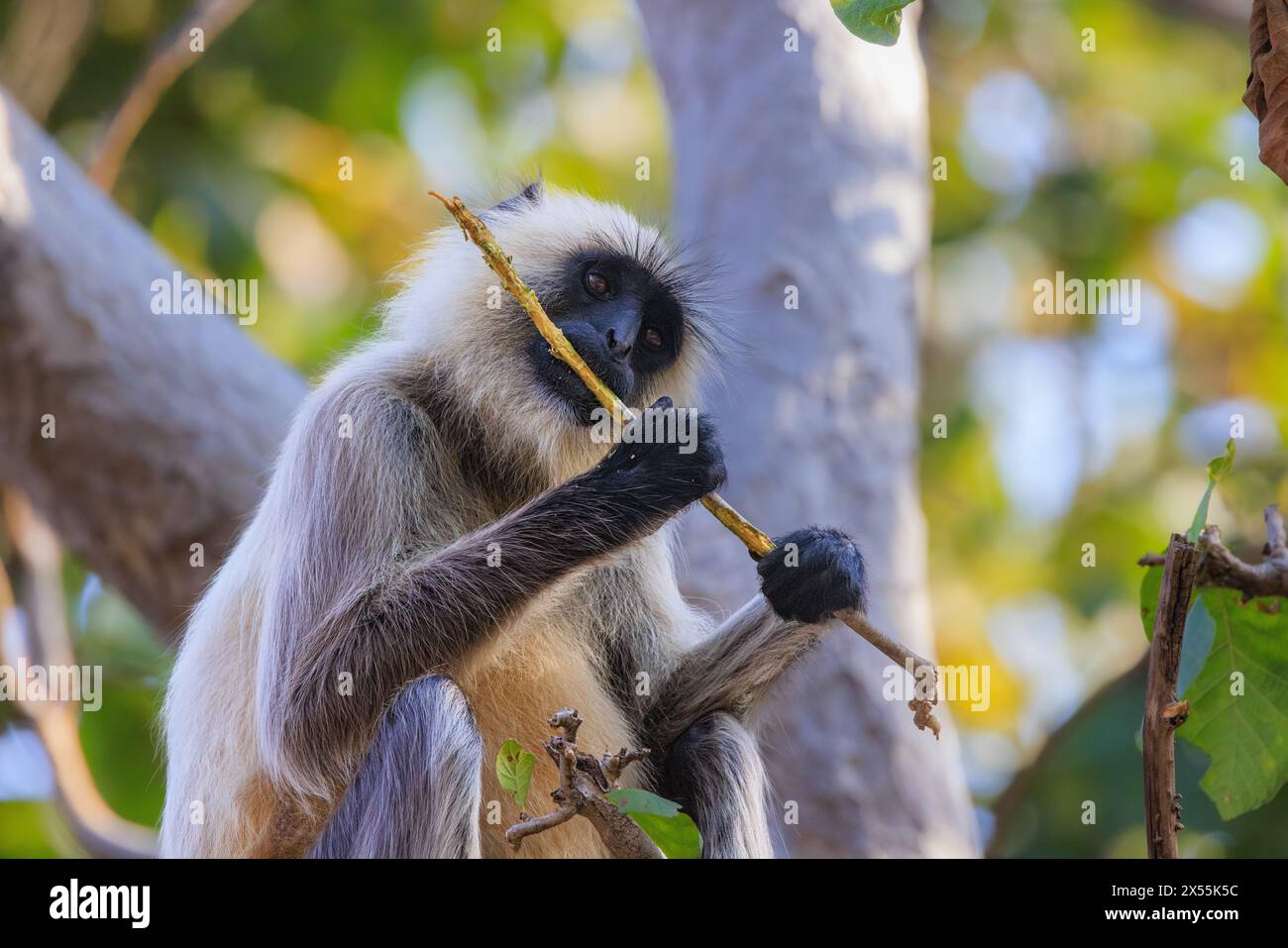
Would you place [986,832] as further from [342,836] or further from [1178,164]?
[1178,164]

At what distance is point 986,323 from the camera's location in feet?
38.7

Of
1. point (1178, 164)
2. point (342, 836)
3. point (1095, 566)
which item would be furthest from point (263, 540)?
point (1178, 164)

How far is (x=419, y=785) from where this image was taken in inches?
145

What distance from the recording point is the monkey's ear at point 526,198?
538 centimetres

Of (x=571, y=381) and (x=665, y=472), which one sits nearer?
(x=665, y=472)

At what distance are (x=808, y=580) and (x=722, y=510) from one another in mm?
604

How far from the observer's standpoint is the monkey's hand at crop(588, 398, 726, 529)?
3.82 m

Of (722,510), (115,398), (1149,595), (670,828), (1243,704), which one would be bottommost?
(670,828)

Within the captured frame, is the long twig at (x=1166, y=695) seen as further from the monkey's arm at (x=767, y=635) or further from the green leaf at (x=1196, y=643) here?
the monkey's arm at (x=767, y=635)

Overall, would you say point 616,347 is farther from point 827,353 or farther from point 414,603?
point 827,353

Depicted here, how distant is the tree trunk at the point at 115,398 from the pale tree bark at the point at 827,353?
92.6 inches

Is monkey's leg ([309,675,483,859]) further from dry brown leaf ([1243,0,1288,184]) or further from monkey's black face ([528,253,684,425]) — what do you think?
dry brown leaf ([1243,0,1288,184])

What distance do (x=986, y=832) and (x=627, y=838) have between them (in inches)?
190

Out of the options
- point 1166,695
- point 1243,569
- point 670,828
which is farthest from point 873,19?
point 670,828
